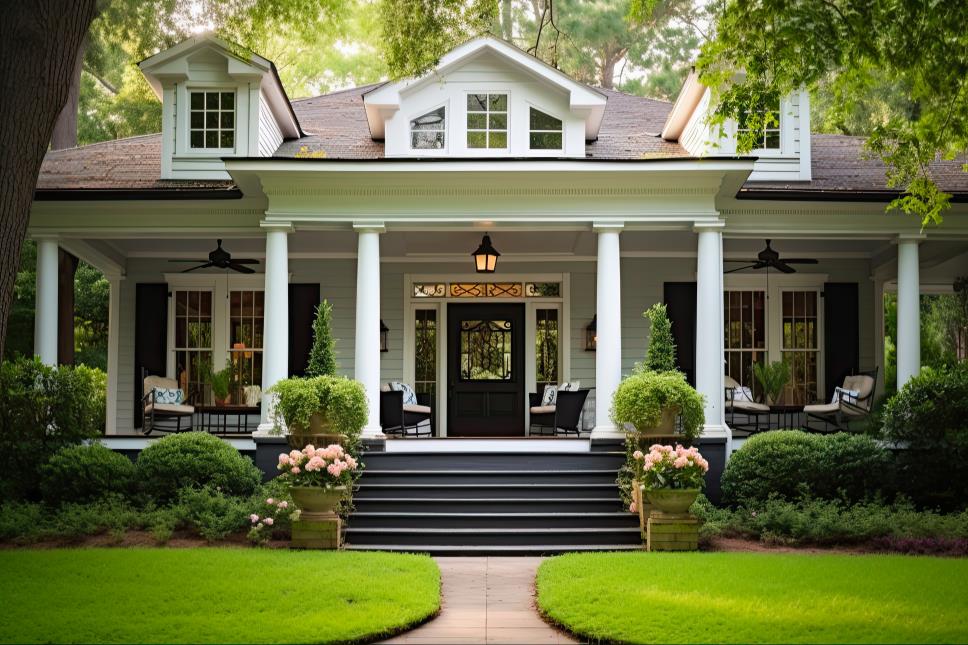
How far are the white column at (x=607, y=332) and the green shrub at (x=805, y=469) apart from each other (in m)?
1.50

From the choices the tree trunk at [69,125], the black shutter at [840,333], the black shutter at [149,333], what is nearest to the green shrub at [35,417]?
the black shutter at [149,333]

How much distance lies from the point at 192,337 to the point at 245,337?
2.66ft

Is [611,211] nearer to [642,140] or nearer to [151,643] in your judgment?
[642,140]

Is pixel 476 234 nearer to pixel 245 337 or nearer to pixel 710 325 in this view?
pixel 710 325

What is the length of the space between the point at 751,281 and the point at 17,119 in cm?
1184

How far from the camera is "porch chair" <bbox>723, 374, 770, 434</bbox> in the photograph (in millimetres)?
14367

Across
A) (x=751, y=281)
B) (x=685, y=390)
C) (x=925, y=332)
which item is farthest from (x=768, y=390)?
(x=925, y=332)

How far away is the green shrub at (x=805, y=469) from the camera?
38.0 feet

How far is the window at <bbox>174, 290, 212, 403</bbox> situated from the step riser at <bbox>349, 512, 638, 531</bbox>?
5.72 meters

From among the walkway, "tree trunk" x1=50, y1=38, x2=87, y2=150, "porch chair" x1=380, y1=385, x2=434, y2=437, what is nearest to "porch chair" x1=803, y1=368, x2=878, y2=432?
"porch chair" x1=380, y1=385, x2=434, y2=437

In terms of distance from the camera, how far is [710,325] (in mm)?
12758

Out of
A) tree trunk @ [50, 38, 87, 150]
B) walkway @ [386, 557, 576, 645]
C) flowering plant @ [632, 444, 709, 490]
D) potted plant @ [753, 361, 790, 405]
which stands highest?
tree trunk @ [50, 38, 87, 150]

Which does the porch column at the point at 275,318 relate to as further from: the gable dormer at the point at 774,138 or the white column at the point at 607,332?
the gable dormer at the point at 774,138

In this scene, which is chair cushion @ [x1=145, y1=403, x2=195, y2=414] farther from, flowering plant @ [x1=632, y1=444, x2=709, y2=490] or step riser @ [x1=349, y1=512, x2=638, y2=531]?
flowering plant @ [x1=632, y1=444, x2=709, y2=490]
